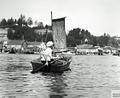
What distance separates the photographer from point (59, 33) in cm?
4953

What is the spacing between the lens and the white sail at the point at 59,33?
48688 millimetres

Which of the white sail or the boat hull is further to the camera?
the white sail

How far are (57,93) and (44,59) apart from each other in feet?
55.2

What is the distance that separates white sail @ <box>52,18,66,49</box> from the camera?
48.7 metres

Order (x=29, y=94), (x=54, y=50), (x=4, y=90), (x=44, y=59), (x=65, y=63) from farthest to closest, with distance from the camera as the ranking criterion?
(x=54, y=50), (x=65, y=63), (x=44, y=59), (x=4, y=90), (x=29, y=94)

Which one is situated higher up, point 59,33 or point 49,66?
point 59,33

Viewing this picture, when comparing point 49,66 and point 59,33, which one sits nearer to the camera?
point 49,66

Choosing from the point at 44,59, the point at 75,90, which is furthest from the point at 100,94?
the point at 44,59

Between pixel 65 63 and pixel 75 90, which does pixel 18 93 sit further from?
pixel 65 63

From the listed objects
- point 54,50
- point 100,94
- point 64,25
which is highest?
point 64,25

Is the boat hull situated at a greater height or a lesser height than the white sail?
lesser

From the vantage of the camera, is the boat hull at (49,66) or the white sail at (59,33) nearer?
the boat hull at (49,66)

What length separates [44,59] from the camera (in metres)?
39.5

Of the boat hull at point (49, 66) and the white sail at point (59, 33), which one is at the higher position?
the white sail at point (59, 33)
